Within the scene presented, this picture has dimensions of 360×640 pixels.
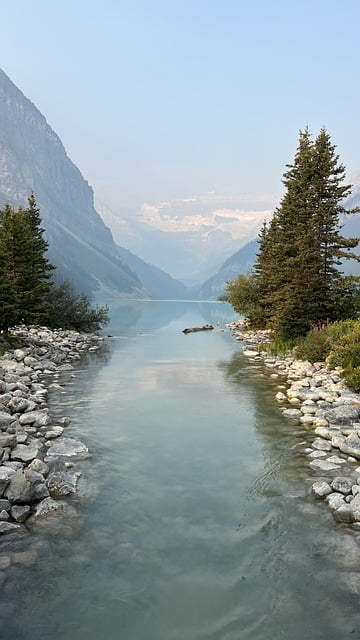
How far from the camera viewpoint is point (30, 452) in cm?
1208

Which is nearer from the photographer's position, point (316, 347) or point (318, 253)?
point (316, 347)

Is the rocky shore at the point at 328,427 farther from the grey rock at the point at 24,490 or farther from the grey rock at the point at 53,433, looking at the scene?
the grey rock at the point at 53,433

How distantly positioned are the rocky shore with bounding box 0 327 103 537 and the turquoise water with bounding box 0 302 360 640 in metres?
0.46

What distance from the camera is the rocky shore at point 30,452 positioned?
9.58m

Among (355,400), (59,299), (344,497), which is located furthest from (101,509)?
(59,299)

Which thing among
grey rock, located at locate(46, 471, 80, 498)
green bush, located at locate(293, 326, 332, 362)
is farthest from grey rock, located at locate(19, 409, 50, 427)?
green bush, located at locate(293, 326, 332, 362)

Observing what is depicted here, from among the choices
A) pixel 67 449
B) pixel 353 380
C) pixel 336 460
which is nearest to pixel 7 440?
pixel 67 449

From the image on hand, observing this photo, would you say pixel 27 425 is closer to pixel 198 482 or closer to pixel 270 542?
pixel 198 482

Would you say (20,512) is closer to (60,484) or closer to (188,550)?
(60,484)

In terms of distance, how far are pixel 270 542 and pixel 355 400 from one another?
10.8m

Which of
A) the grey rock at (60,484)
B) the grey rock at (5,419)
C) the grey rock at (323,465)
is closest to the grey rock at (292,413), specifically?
the grey rock at (323,465)

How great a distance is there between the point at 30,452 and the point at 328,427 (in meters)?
9.60

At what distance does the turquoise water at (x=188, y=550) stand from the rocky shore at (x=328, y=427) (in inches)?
16.0

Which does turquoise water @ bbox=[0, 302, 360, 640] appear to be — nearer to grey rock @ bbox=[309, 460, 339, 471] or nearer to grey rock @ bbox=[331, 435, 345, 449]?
grey rock @ bbox=[309, 460, 339, 471]
